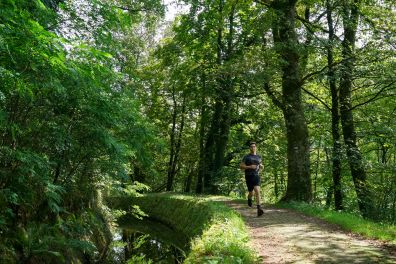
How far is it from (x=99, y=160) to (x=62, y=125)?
2.06 meters

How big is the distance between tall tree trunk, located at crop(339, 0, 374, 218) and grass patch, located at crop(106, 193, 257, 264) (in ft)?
18.4

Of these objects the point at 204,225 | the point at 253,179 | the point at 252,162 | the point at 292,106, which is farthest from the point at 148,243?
the point at 292,106

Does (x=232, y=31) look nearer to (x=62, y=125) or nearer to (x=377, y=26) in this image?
(x=377, y=26)

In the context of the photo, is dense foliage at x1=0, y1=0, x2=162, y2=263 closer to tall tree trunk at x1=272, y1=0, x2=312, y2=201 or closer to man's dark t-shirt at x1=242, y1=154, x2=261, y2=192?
man's dark t-shirt at x1=242, y1=154, x2=261, y2=192

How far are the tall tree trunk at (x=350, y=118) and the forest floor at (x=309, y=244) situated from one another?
17.4 feet

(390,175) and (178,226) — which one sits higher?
(390,175)

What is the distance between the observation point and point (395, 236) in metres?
7.67

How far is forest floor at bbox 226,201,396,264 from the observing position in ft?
20.1

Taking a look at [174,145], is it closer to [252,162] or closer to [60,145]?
[252,162]

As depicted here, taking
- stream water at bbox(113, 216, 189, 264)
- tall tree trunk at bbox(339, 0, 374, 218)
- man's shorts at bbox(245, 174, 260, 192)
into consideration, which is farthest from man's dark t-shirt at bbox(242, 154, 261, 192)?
tall tree trunk at bbox(339, 0, 374, 218)

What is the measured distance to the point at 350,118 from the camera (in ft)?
55.5

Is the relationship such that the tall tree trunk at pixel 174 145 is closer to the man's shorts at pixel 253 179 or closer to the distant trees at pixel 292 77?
the distant trees at pixel 292 77

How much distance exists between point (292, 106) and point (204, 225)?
6.58 metres

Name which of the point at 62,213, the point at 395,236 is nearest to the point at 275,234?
the point at 395,236
